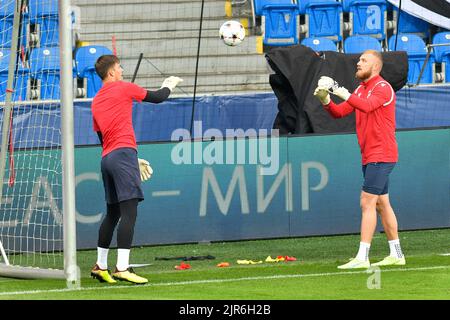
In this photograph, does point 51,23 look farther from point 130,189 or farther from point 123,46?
point 130,189

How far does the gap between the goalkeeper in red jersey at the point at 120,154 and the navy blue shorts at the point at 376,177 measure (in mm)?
2165

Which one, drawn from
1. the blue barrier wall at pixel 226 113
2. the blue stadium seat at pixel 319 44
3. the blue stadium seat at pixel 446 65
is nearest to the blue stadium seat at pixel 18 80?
the blue barrier wall at pixel 226 113

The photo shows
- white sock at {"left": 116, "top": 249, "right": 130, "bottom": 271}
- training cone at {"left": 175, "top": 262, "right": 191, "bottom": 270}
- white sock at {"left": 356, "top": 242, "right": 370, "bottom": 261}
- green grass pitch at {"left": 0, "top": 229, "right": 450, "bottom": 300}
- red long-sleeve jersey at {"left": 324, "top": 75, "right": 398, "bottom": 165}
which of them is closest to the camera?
green grass pitch at {"left": 0, "top": 229, "right": 450, "bottom": 300}

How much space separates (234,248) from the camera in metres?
13.3

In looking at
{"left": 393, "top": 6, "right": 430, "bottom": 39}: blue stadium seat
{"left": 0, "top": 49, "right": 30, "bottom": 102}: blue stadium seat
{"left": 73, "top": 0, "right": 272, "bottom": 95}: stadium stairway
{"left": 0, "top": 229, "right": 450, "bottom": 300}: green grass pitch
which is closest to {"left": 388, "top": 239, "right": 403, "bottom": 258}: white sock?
{"left": 0, "top": 229, "right": 450, "bottom": 300}: green grass pitch

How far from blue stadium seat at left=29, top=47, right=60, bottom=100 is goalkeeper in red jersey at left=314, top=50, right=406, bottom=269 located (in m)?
3.76

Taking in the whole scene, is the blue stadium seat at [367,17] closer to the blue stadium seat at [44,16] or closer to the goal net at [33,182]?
the blue stadium seat at [44,16]

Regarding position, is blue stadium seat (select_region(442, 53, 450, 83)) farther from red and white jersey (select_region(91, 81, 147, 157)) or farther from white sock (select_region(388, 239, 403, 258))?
red and white jersey (select_region(91, 81, 147, 157))

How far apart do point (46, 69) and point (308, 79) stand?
12.3ft

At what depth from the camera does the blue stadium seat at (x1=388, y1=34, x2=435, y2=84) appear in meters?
19.7

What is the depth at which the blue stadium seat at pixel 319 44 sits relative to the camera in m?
19.6
